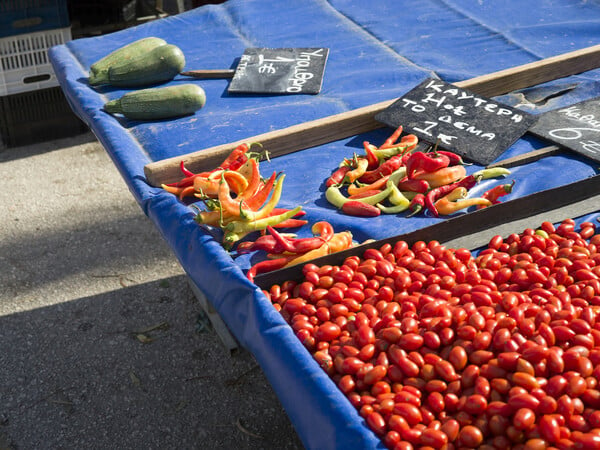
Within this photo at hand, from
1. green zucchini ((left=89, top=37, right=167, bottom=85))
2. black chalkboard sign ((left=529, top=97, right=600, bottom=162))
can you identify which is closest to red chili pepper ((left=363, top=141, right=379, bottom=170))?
black chalkboard sign ((left=529, top=97, right=600, bottom=162))

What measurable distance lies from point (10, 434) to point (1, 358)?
49 cm

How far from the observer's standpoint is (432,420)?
1.47 m

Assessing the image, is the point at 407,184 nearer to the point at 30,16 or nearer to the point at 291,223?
the point at 291,223

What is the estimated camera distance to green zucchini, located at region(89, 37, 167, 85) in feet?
10.5

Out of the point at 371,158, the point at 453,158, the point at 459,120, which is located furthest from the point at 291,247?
the point at 459,120

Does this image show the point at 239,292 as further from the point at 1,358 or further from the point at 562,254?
the point at 1,358

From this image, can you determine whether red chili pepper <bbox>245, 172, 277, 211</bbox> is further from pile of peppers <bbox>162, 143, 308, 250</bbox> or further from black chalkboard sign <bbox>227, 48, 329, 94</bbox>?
black chalkboard sign <bbox>227, 48, 329, 94</bbox>

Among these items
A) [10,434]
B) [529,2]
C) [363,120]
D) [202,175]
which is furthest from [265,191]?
[529,2]

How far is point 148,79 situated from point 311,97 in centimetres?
76

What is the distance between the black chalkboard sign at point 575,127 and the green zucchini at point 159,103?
54.3 inches

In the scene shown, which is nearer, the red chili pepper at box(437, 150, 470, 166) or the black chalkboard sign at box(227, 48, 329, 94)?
the red chili pepper at box(437, 150, 470, 166)

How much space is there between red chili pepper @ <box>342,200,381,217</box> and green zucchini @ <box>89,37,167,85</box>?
149cm

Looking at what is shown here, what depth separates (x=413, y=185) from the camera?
227cm

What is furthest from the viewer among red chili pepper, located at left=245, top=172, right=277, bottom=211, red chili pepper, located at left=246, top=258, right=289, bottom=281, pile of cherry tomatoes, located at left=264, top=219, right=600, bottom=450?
red chili pepper, located at left=245, top=172, right=277, bottom=211
